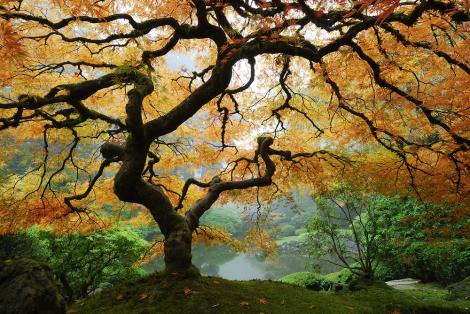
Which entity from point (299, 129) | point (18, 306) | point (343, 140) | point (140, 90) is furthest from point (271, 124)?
point (18, 306)

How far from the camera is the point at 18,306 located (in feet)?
10.2

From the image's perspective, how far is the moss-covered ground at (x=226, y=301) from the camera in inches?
147

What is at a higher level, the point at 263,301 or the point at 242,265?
the point at 263,301

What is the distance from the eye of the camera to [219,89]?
13.2 ft

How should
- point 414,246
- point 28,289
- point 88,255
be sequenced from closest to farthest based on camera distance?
point 28,289, point 88,255, point 414,246

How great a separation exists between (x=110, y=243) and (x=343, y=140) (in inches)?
237

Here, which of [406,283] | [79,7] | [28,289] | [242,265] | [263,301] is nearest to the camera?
[28,289]

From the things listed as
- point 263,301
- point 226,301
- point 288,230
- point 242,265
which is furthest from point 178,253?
point 288,230

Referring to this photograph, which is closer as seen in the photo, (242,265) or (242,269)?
(242,269)

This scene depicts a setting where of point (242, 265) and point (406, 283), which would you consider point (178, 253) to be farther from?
point (242, 265)

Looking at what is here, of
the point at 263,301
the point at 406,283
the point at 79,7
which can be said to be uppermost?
the point at 79,7

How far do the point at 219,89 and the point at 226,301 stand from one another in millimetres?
2604

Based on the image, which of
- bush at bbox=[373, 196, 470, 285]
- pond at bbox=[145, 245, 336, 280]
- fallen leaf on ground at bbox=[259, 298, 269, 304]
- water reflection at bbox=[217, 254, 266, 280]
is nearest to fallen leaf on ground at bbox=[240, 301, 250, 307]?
fallen leaf on ground at bbox=[259, 298, 269, 304]

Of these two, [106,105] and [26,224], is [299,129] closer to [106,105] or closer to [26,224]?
[106,105]
